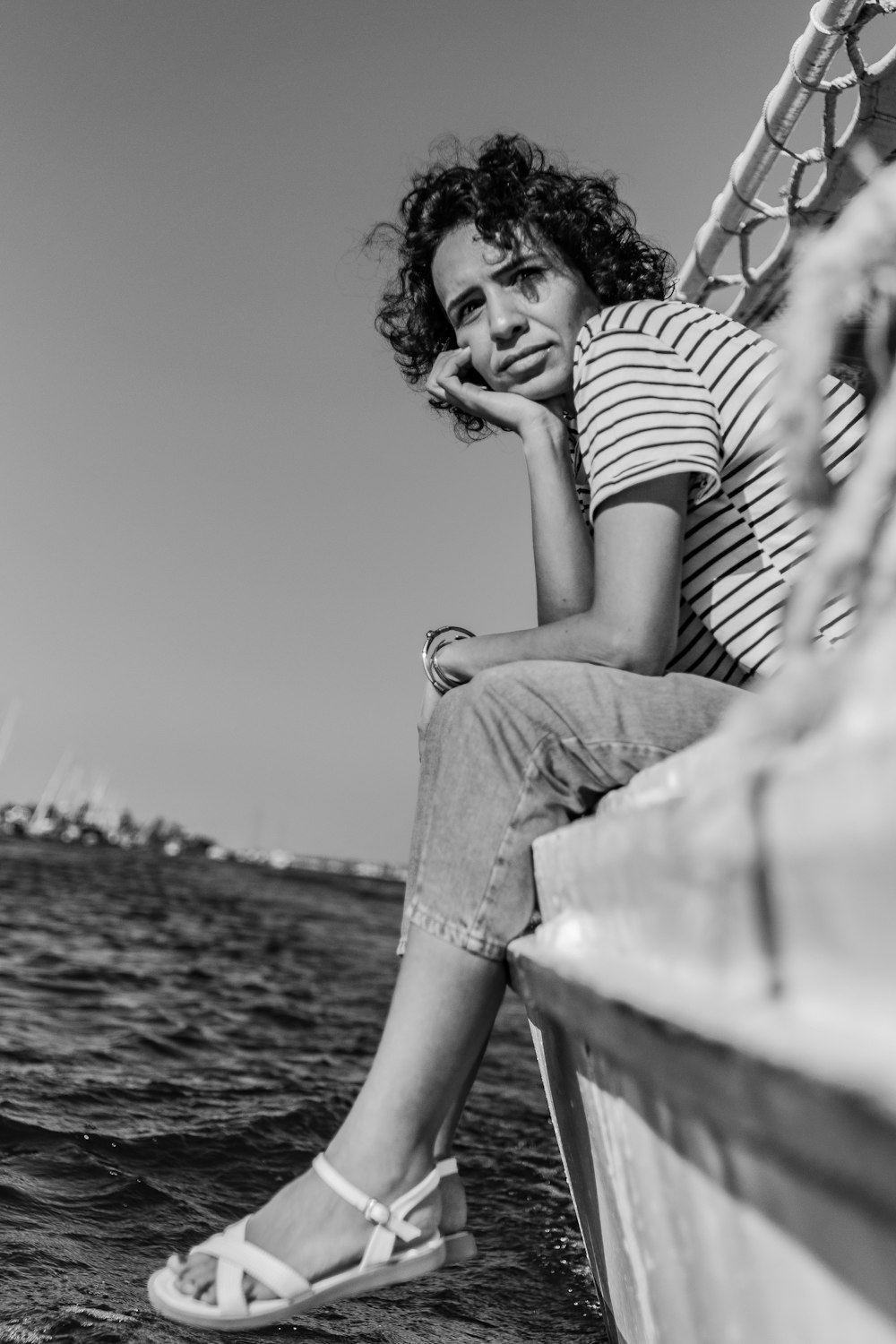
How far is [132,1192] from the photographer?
2.43m

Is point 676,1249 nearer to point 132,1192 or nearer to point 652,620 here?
point 652,620

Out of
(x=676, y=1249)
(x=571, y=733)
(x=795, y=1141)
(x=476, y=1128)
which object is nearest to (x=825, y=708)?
(x=795, y=1141)

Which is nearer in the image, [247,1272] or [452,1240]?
[247,1272]

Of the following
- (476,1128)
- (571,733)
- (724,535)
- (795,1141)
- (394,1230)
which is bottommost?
(476,1128)

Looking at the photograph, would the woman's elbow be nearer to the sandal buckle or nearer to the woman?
the woman

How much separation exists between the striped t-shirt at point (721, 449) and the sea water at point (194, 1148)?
1334 millimetres

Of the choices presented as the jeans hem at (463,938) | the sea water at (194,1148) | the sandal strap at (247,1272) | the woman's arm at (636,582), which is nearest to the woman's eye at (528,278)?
the woman's arm at (636,582)

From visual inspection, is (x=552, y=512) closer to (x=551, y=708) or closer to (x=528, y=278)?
(x=551, y=708)

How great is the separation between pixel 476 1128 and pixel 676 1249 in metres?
2.97

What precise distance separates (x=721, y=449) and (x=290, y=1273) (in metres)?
1.19

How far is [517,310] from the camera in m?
1.91

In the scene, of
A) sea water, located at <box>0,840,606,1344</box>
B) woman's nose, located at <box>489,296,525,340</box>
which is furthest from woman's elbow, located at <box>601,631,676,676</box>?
sea water, located at <box>0,840,606,1344</box>

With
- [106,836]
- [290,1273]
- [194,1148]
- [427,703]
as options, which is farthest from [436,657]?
[106,836]

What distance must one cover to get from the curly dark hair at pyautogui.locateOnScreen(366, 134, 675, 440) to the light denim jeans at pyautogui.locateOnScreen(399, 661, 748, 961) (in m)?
1.09
